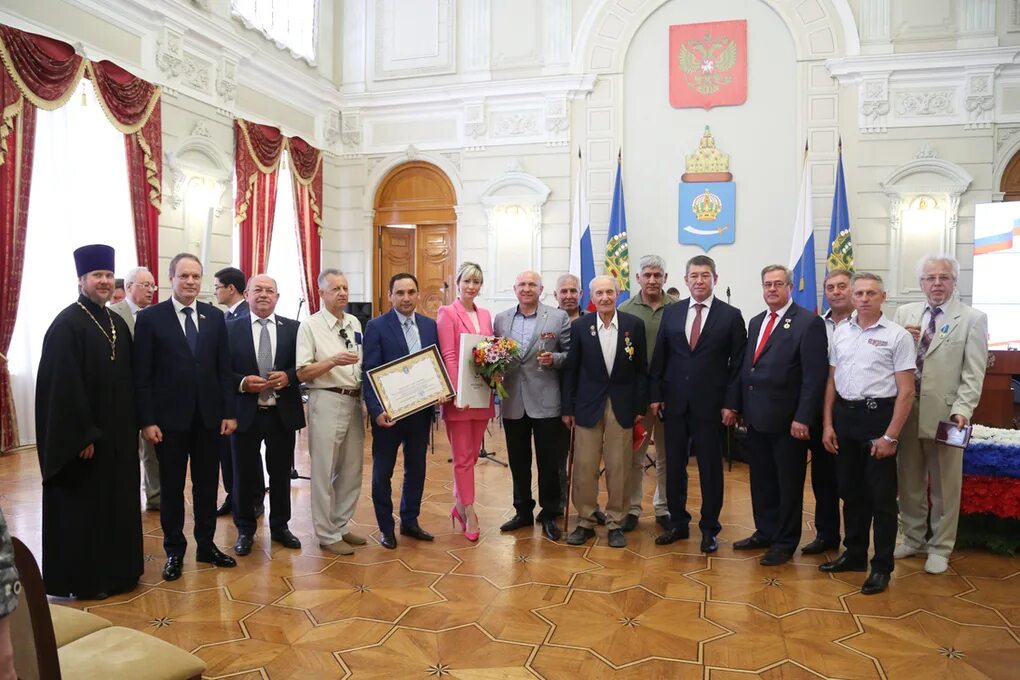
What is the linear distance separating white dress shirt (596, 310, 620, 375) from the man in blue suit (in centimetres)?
95

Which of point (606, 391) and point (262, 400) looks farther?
point (606, 391)

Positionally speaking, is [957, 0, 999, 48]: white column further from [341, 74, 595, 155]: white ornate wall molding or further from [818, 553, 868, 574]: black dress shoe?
[818, 553, 868, 574]: black dress shoe

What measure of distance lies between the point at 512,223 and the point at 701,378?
6.08m

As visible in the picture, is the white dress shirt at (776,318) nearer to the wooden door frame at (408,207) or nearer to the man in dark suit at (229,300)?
the man in dark suit at (229,300)

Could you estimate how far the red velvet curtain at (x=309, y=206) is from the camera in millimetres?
9242

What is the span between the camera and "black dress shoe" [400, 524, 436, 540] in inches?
156

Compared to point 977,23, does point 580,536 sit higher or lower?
lower

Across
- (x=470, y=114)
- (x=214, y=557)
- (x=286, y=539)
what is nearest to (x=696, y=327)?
(x=286, y=539)

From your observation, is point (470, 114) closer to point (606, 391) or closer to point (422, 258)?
point (422, 258)

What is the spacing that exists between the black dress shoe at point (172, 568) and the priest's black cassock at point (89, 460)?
0.44 feet

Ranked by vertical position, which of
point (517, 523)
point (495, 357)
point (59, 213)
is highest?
point (59, 213)

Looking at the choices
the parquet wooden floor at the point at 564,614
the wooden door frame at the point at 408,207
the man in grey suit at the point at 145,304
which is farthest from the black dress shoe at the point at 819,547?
the wooden door frame at the point at 408,207

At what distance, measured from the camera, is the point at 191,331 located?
3.39 metres

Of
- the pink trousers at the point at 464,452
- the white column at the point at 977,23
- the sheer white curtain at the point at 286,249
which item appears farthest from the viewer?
the sheer white curtain at the point at 286,249
